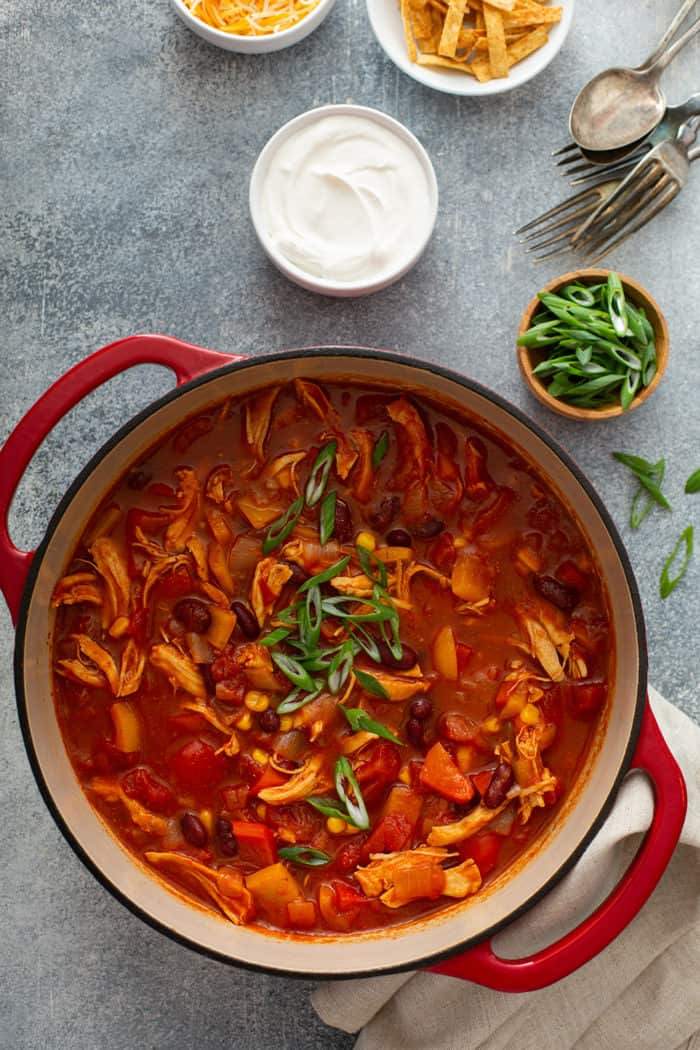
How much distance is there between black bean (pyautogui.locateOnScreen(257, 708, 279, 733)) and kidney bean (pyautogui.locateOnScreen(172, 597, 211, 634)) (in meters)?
0.31

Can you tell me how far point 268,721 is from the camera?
10.2 feet

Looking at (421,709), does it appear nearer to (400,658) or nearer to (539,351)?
(400,658)

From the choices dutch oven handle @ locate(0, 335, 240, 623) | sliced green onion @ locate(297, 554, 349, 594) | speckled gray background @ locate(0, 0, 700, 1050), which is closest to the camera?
dutch oven handle @ locate(0, 335, 240, 623)

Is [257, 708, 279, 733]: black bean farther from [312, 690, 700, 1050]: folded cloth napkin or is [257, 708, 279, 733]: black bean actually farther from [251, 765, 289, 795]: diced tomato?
[312, 690, 700, 1050]: folded cloth napkin

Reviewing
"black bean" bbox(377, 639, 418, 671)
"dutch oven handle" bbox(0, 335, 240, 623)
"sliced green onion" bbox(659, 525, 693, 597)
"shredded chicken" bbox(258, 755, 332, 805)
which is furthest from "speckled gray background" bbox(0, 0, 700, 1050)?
"black bean" bbox(377, 639, 418, 671)

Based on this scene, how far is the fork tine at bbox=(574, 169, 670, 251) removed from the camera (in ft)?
10.3

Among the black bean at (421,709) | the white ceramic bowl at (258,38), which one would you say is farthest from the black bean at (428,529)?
the white ceramic bowl at (258,38)

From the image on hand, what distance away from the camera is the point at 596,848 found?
306cm

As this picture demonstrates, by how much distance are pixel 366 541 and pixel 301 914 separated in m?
1.13

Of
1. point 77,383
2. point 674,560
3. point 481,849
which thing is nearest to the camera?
point 77,383

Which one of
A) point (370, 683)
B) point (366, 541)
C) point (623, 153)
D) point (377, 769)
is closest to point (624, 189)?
point (623, 153)

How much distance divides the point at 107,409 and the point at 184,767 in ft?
3.69

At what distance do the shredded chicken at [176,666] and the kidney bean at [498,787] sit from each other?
912 mm

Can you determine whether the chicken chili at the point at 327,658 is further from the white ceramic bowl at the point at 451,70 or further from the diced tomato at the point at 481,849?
the white ceramic bowl at the point at 451,70
